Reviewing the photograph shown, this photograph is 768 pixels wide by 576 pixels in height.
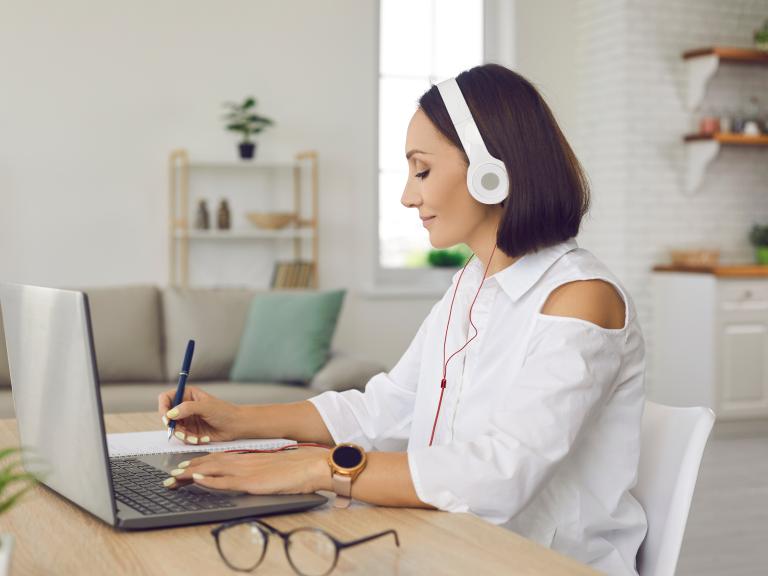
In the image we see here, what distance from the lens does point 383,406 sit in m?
1.67

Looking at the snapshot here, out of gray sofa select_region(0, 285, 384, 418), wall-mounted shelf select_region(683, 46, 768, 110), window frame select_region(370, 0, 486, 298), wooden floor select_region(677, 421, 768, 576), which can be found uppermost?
wall-mounted shelf select_region(683, 46, 768, 110)

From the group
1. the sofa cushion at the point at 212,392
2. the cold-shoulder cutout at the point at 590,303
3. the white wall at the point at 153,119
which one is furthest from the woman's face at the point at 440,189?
the white wall at the point at 153,119

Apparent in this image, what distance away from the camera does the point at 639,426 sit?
4.48 feet

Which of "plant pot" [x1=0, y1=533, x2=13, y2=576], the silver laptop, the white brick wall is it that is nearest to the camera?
"plant pot" [x1=0, y1=533, x2=13, y2=576]

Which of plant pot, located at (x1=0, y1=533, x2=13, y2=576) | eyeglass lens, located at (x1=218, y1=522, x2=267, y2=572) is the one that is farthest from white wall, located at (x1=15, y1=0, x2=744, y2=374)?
plant pot, located at (x1=0, y1=533, x2=13, y2=576)

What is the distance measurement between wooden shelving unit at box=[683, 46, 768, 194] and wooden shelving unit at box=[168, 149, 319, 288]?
2.22 metres

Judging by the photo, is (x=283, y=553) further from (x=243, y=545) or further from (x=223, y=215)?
(x=223, y=215)

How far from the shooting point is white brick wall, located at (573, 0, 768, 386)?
5.83m

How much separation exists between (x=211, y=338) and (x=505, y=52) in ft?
8.83

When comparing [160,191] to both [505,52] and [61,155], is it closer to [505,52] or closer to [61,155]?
[61,155]

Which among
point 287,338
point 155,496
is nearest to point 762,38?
point 287,338

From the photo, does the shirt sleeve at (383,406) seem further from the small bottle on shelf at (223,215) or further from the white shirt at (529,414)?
the small bottle on shelf at (223,215)

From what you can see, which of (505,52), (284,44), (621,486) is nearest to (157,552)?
(621,486)

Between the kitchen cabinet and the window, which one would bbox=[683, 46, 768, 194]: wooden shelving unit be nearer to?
the kitchen cabinet
